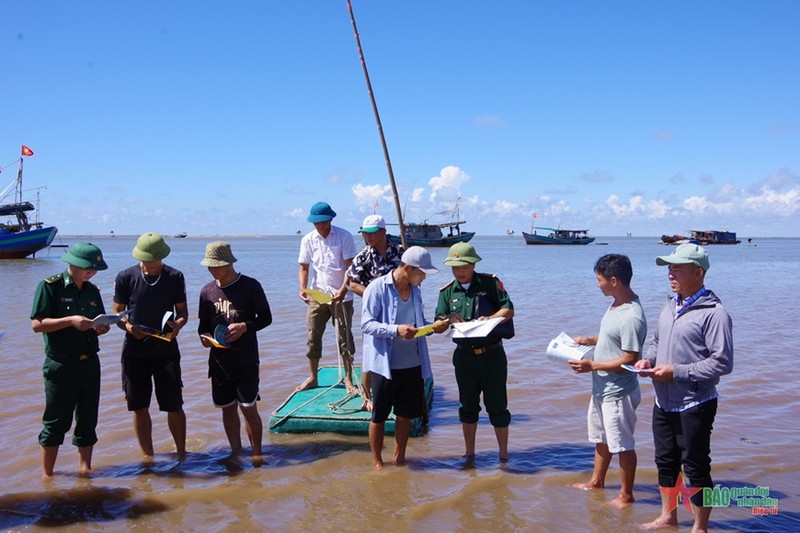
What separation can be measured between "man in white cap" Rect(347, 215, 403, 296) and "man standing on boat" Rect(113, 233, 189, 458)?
1.56 m

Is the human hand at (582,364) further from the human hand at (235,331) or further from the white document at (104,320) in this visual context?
the white document at (104,320)

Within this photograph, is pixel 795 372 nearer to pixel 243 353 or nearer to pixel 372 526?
pixel 372 526

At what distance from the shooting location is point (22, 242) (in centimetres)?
4297

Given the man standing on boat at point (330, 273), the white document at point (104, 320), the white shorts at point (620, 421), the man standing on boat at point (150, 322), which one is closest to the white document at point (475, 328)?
the white shorts at point (620, 421)

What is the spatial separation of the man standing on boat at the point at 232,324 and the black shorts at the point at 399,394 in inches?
40.0

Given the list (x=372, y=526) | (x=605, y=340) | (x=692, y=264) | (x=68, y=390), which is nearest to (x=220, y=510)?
(x=372, y=526)

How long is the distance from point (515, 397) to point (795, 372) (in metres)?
4.29

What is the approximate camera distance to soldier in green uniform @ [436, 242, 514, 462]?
4758 mm

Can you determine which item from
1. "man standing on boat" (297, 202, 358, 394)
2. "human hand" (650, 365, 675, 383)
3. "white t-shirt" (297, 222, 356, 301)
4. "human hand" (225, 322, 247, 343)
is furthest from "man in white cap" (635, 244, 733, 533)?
"white t-shirt" (297, 222, 356, 301)

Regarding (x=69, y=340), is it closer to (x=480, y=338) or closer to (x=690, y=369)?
(x=480, y=338)

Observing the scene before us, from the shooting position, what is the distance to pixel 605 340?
162 inches

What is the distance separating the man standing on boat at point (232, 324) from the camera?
4863mm

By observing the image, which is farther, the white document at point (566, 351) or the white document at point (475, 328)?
the white document at point (475, 328)

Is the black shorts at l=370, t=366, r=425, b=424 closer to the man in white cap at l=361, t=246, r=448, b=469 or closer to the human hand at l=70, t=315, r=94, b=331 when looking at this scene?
the man in white cap at l=361, t=246, r=448, b=469
